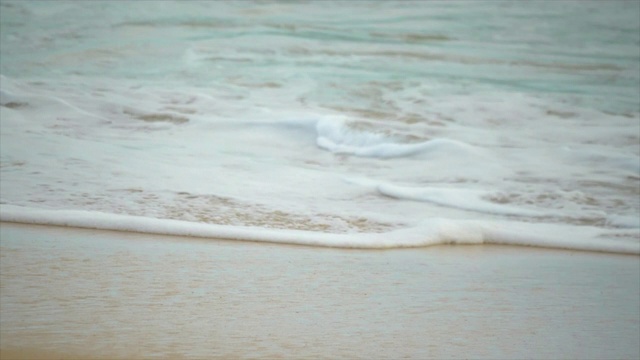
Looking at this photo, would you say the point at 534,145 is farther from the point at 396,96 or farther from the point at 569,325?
the point at 569,325

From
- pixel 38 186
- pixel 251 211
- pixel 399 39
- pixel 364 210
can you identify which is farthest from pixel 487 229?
pixel 399 39

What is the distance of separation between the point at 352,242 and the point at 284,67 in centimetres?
459

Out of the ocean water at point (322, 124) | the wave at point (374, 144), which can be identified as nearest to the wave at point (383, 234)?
the ocean water at point (322, 124)

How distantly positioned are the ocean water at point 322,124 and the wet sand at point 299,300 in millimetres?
191

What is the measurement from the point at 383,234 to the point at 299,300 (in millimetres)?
834

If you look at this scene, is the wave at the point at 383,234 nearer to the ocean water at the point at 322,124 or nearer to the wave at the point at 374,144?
the ocean water at the point at 322,124

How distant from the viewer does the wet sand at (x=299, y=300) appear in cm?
231

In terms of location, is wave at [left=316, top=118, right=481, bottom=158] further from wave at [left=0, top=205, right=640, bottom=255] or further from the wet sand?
the wet sand

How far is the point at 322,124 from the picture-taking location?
5.45 m

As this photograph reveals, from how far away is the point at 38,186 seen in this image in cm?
375

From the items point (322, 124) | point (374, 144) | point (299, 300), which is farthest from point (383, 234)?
point (322, 124)

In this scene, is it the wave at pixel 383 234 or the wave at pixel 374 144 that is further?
the wave at pixel 374 144

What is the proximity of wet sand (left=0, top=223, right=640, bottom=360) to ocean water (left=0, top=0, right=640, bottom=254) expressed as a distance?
0.19m

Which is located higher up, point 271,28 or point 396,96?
point 271,28
